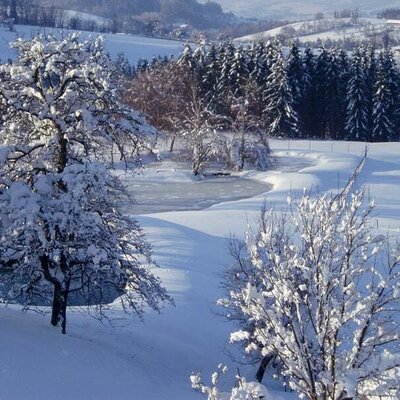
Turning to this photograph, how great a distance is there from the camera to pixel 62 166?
11.4 m

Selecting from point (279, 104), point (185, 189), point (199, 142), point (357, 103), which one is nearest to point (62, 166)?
point (185, 189)

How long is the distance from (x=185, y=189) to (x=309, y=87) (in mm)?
23037

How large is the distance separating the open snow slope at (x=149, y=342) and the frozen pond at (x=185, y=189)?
514 centimetres

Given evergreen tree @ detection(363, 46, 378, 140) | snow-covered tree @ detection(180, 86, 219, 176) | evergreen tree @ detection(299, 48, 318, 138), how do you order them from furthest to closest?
evergreen tree @ detection(299, 48, 318, 138) → evergreen tree @ detection(363, 46, 378, 140) → snow-covered tree @ detection(180, 86, 219, 176)

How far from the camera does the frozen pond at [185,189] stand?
31.3m

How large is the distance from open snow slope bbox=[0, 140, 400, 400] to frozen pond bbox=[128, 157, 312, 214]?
5.14 m

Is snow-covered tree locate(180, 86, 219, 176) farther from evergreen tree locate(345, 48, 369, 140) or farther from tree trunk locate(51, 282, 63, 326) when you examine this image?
tree trunk locate(51, 282, 63, 326)

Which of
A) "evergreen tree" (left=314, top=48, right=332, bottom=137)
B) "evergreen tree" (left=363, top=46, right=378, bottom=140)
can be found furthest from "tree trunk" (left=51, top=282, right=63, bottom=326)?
"evergreen tree" (left=314, top=48, right=332, bottom=137)

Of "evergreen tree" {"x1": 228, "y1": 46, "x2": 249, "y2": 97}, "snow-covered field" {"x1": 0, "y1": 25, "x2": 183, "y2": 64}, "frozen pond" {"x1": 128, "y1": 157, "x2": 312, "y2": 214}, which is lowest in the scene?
"frozen pond" {"x1": 128, "y1": 157, "x2": 312, "y2": 214}

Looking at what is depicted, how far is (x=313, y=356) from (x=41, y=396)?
13.1 feet

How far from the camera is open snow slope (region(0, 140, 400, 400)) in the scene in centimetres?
999

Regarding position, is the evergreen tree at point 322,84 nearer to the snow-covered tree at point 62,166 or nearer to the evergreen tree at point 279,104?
the evergreen tree at point 279,104

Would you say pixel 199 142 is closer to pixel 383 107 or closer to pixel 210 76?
pixel 383 107

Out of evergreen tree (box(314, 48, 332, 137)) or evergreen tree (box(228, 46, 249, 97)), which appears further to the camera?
evergreen tree (box(314, 48, 332, 137))
